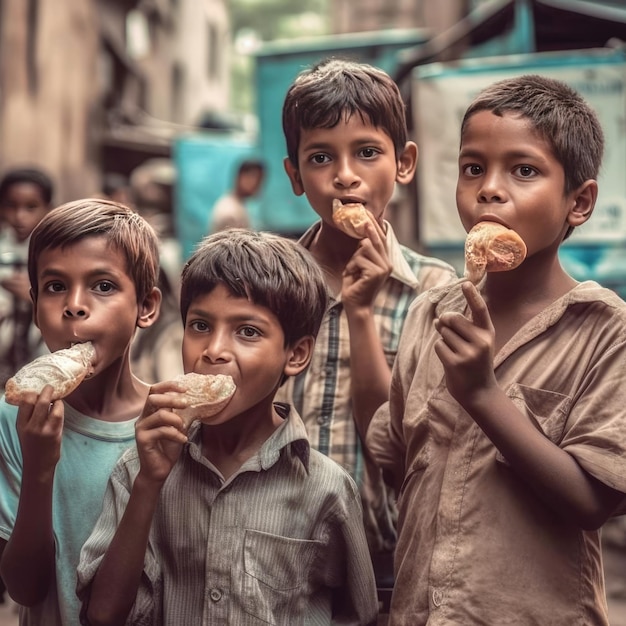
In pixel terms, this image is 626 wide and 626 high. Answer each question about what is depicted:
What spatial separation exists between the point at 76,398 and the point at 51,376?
42 centimetres

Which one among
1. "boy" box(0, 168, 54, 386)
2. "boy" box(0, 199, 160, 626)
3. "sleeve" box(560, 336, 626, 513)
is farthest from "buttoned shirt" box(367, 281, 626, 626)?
"boy" box(0, 168, 54, 386)

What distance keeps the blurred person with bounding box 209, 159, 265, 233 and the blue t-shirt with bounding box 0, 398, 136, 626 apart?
8.16 meters

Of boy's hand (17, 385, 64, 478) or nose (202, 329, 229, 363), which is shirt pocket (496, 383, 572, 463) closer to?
nose (202, 329, 229, 363)

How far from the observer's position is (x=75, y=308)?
7.71ft

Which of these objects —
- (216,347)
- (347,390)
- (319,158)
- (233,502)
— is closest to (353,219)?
(319,158)

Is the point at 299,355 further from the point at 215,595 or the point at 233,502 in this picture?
the point at 215,595

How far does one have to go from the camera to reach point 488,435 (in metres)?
2.03

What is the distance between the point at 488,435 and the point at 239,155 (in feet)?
36.2

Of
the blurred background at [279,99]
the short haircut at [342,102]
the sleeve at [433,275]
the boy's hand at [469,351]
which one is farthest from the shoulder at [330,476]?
the blurred background at [279,99]

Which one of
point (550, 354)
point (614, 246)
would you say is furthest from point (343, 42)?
point (550, 354)

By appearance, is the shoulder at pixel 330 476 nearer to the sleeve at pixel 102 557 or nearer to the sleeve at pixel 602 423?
the sleeve at pixel 102 557

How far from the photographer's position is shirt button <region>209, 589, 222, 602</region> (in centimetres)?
215

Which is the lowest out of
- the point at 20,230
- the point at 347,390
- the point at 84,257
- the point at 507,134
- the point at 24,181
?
the point at 20,230

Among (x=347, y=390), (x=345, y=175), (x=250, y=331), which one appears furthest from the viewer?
(x=347, y=390)
